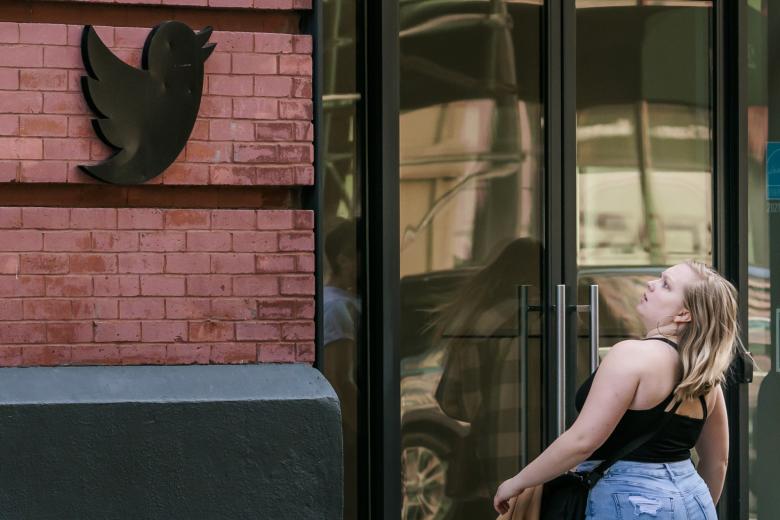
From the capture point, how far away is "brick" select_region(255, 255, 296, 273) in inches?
180

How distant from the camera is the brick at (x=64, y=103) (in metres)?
4.40

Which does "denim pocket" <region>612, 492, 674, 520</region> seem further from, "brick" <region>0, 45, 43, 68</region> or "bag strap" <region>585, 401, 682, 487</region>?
"brick" <region>0, 45, 43, 68</region>

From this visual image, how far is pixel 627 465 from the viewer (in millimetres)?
3645

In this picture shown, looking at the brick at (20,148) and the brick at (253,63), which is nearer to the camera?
the brick at (20,148)

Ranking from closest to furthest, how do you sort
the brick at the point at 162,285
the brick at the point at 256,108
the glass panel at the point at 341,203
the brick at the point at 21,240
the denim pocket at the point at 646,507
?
1. the denim pocket at the point at 646,507
2. the brick at the point at 21,240
3. the brick at the point at 162,285
4. the brick at the point at 256,108
5. the glass panel at the point at 341,203

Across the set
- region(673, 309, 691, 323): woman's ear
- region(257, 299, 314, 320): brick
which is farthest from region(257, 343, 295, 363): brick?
region(673, 309, 691, 323): woman's ear

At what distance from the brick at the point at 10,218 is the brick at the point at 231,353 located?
852mm

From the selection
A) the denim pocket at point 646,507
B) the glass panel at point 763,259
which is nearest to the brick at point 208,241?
the denim pocket at point 646,507

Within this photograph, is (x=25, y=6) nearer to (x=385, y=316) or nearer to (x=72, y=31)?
(x=72, y=31)

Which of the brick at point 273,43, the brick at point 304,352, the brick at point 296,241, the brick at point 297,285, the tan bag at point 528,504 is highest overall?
the brick at point 273,43

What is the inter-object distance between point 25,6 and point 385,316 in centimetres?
190

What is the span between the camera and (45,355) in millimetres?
4387

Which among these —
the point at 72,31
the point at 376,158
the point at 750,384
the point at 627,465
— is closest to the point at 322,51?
the point at 376,158

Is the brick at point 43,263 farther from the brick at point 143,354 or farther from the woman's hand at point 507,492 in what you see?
the woman's hand at point 507,492
